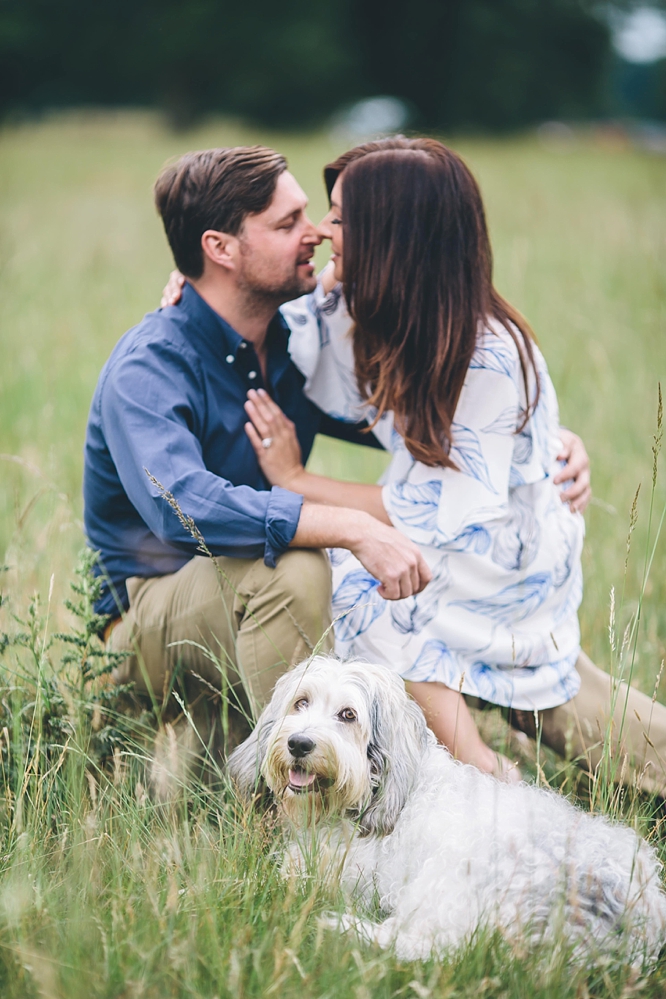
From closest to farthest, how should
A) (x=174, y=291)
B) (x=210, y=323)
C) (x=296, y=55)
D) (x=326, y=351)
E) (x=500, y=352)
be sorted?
1. (x=500, y=352)
2. (x=210, y=323)
3. (x=174, y=291)
4. (x=326, y=351)
5. (x=296, y=55)

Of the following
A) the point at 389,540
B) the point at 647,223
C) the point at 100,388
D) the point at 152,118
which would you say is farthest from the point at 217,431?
the point at 152,118

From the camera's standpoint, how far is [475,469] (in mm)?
2900

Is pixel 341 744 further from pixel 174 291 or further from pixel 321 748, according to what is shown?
pixel 174 291

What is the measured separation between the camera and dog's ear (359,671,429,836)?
2395 millimetres

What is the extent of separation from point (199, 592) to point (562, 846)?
1.31 metres

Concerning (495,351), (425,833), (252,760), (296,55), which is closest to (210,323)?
(495,351)

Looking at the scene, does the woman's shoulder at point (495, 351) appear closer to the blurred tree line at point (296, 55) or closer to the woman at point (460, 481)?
the woman at point (460, 481)

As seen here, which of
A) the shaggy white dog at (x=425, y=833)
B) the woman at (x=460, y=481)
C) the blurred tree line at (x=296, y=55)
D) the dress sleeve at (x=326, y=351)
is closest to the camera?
the shaggy white dog at (x=425, y=833)

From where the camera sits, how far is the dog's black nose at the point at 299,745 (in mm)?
2291

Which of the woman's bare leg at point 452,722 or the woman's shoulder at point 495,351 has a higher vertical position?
the woman's shoulder at point 495,351

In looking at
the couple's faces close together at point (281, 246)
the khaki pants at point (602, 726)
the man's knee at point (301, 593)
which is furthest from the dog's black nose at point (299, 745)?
the couple's faces close together at point (281, 246)

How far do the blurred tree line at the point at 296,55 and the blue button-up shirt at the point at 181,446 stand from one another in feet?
97.3

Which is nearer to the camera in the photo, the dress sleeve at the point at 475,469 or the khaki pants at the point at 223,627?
the khaki pants at the point at 223,627

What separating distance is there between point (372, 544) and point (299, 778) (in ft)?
2.25
